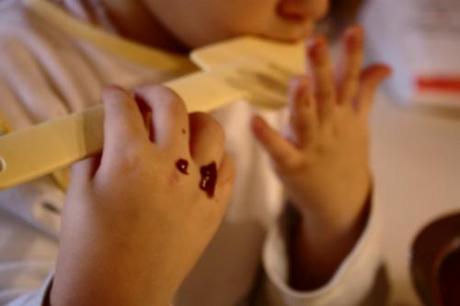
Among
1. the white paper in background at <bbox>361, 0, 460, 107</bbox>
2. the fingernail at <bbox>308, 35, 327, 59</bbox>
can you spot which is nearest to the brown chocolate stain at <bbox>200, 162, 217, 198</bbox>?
the fingernail at <bbox>308, 35, 327, 59</bbox>

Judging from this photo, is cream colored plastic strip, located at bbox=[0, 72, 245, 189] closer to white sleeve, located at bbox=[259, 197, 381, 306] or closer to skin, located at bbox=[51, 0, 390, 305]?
skin, located at bbox=[51, 0, 390, 305]

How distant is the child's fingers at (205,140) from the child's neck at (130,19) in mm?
136

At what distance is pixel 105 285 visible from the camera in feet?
0.83

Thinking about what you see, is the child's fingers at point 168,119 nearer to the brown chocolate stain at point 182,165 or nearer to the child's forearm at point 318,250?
the brown chocolate stain at point 182,165

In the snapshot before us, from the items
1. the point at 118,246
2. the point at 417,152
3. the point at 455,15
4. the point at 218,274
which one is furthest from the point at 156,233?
the point at 455,15

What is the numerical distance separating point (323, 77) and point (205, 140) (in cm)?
11

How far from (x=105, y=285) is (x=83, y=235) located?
0.08 ft

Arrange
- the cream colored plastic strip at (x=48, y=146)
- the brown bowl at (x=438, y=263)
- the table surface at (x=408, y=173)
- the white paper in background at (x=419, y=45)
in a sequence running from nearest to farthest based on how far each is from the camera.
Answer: the cream colored plastic strip at (x=48, y=146) < the brown bowl at (x=438, y=263) < the table surface at (x=408, y=173) < the white paper in background at (x=419, y=45)

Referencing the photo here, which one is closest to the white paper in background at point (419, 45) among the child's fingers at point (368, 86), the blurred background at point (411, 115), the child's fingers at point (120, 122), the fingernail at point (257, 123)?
the blurred background at point (411, 115)

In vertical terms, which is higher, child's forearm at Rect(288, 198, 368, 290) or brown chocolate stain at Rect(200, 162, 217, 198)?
brown chocolate stain at Rect(200, 162, 217, 198)

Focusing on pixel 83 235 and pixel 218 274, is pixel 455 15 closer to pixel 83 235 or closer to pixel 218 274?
pixel 218 274

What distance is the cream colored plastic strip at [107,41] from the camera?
40 centimetres

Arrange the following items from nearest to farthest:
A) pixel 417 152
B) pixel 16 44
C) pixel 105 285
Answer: pixel 105 285 → pixel 16 44 → pixel 417 152

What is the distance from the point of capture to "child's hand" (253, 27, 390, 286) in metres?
0.37
